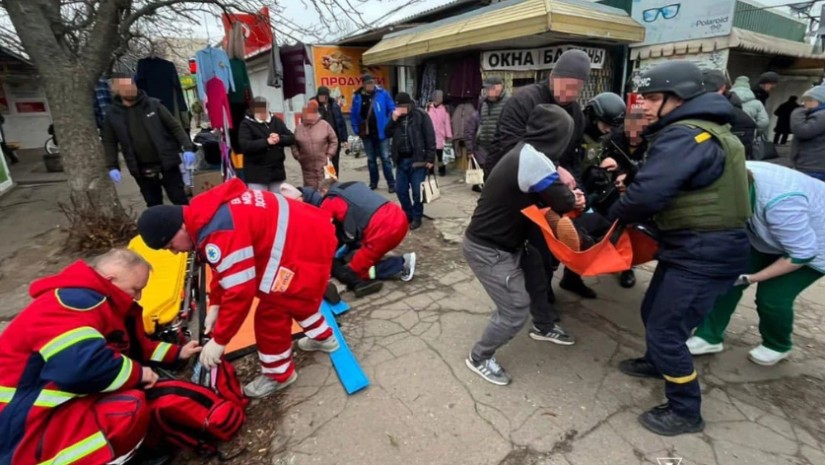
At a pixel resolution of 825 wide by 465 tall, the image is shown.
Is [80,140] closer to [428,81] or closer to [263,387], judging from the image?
[263,387]

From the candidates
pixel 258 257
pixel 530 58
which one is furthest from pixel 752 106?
pixel 258 257

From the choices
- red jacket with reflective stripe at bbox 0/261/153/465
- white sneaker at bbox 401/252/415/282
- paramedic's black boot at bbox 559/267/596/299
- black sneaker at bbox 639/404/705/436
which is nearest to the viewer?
red jacket with reflective stripe at bbox 0/261/153/465

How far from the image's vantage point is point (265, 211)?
88.1 inches

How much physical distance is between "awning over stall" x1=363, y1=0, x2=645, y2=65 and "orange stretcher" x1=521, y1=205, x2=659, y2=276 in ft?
15.0

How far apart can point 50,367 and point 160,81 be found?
6.95m

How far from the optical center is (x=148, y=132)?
468 cm

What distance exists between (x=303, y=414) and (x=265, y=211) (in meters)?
1.16

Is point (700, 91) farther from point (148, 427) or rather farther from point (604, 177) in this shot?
point (148, 427)

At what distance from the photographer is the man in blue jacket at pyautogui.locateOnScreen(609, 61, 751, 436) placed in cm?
183

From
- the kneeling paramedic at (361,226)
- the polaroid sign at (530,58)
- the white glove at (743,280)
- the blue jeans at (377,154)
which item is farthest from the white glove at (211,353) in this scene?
the polaroid sign at (530,58)

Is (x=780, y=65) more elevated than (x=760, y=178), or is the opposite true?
(x=780, y=65)

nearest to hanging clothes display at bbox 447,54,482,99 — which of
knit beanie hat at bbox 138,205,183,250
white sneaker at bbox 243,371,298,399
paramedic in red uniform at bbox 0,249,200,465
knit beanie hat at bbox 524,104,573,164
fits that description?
knit beanie hat at bbox 524,104,573,164

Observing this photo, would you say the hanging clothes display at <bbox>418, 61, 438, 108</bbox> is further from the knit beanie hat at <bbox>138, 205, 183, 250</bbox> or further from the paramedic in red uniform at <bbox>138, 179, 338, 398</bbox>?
the knit beanie hat at <bbox>138, 205, 183, 250</bbox>

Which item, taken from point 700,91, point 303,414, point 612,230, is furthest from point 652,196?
point 303,414
